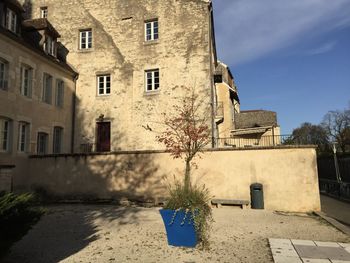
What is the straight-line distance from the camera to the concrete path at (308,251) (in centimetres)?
520

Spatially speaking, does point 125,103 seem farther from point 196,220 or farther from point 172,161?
point 196,220

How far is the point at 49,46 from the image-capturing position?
54.4ft

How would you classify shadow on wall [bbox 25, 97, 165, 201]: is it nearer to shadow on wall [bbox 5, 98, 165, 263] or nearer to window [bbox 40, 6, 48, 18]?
shadow on wall [bbox 5, 98, 165, 263]

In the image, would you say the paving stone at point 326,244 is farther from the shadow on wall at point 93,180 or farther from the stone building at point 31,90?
the stone building at point 31,90

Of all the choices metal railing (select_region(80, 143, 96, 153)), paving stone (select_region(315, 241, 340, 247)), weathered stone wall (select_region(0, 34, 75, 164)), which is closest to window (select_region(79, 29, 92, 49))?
weathered stone wall (select_region(0, 34, 75, 164))

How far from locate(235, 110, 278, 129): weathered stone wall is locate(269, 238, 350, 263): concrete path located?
68.7 feet

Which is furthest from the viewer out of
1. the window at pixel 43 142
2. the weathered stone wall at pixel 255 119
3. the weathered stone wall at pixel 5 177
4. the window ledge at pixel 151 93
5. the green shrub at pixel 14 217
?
the weathered stone wall at pixel 255 119

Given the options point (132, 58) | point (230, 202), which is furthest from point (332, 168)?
point (132, 58)

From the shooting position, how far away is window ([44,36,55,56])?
16.3 meters

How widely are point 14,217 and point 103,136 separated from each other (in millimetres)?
13372

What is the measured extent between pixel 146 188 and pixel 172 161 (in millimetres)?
1544

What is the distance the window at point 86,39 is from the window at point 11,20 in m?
4.46

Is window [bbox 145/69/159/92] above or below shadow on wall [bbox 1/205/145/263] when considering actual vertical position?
above

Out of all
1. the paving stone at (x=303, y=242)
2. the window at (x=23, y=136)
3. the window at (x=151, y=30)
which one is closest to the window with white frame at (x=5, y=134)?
the window at (x=23, y=136)
